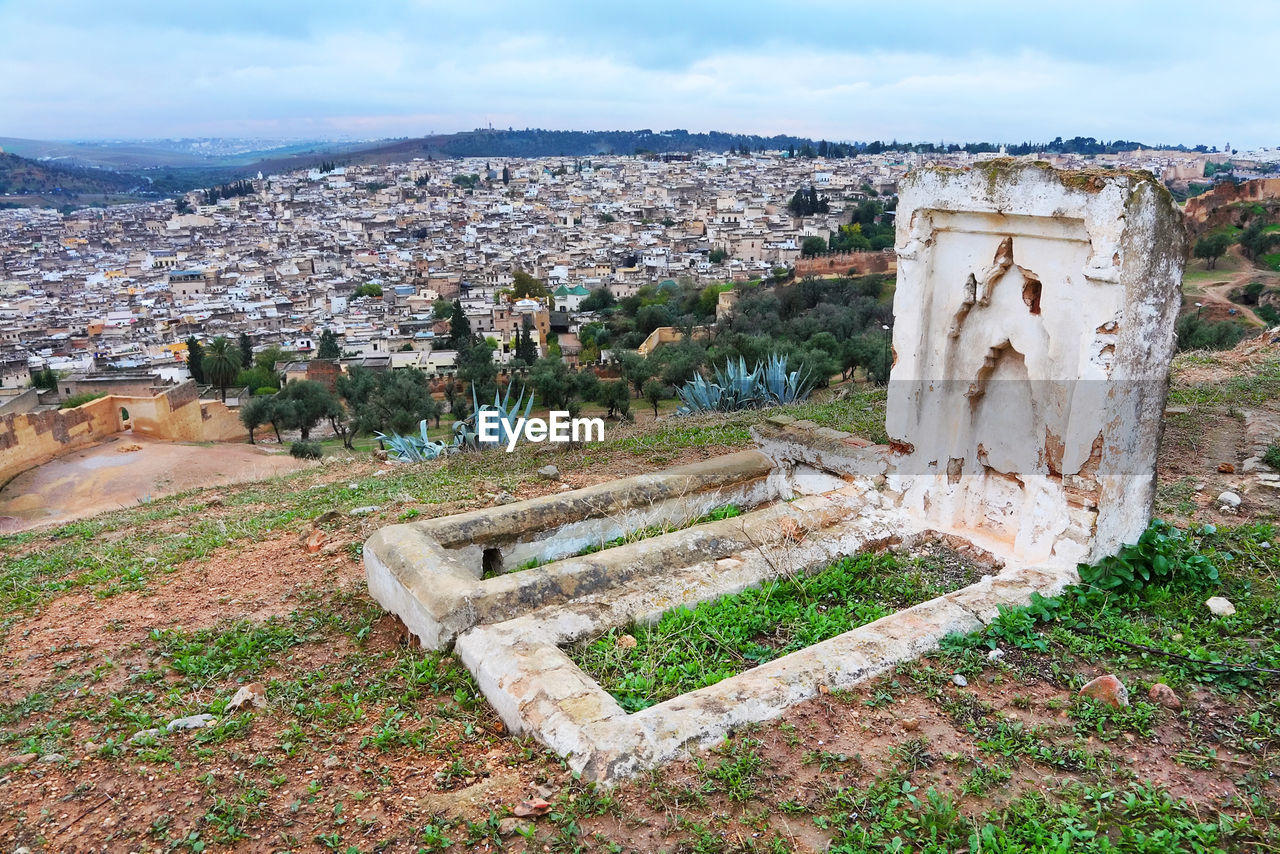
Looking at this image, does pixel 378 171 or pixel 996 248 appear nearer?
pixel 996 248

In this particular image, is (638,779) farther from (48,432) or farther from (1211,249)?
(1211,249)

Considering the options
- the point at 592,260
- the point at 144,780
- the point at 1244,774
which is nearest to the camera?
the point at 1244,774

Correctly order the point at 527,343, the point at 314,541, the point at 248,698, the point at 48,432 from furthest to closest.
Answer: the point at 527,343 → the point at 48,432 → the point at 314,541 → the point at 248,698

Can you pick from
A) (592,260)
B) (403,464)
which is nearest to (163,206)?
(592,260)

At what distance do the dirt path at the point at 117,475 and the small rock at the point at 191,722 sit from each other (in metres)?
8.18

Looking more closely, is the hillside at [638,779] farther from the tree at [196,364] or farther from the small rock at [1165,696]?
the tree at [196,364]

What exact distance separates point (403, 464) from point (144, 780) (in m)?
6.27

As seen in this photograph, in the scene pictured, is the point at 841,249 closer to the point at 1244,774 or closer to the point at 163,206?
the point at 1244,774

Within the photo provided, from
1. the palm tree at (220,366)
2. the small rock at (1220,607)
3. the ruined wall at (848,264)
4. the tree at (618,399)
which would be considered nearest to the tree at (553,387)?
the tree at (618,399)

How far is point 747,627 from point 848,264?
6069 cm

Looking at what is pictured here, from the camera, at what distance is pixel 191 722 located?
3.52 metres

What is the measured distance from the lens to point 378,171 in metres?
182

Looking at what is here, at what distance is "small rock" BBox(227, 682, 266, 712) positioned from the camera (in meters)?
3.64

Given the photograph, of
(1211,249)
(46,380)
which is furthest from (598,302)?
(1211,249)
